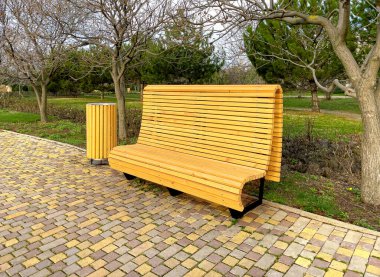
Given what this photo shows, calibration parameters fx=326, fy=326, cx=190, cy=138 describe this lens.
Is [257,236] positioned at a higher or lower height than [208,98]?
lower

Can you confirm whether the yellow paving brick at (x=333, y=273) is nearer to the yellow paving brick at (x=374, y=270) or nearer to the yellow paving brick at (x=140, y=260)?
the yellow paving brick at (x=374, y=270)

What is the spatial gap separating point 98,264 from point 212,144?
80.0 inches

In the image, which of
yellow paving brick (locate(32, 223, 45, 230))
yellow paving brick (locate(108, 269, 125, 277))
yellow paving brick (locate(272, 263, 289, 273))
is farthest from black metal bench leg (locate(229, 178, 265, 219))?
yellow paving brick (locate(32, 223, 45, 230))

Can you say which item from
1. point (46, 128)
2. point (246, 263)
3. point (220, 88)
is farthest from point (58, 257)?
point (46, 128)

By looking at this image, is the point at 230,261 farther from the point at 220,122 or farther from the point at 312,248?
the point at 220,122

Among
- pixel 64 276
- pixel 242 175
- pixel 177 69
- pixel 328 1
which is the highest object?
pixel 328 1

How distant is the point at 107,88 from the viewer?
28.4 m

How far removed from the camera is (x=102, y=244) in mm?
3008

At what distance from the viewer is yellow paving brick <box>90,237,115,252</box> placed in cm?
294

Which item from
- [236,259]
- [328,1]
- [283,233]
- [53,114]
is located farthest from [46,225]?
[328,1]

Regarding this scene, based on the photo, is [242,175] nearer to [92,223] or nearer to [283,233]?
[283,233]

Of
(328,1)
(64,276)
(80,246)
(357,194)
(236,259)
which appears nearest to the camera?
(64,276)

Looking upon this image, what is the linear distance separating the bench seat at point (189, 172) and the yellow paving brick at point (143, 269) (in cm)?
101

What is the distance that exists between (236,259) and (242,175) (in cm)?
84
